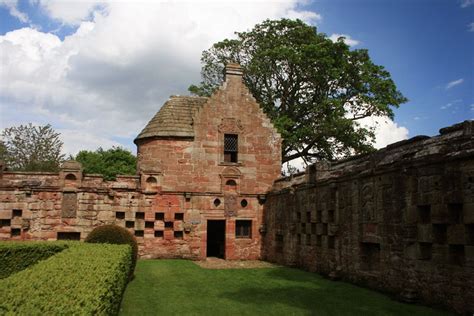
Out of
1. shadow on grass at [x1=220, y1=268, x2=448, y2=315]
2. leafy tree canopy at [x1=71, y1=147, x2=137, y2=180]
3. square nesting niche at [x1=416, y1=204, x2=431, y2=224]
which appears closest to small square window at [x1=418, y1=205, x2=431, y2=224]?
square nesting niche at [x1=416, y1=204, x2=431, y2=224]

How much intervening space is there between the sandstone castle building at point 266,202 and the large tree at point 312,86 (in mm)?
5367

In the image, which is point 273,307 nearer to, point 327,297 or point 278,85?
point 327,297

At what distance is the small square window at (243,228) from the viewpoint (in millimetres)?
21672

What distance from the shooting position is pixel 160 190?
20547 millimetres

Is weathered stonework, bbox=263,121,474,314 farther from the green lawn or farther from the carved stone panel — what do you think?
the carved stone panel

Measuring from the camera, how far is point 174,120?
21.8 m

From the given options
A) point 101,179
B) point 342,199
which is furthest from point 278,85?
point 342,199

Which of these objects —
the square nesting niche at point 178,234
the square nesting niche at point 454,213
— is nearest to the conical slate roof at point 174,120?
the square nesting niche at point 178,234

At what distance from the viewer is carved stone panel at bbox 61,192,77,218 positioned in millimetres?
19203

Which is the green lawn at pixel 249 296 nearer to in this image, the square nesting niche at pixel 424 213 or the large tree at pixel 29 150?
the square nesting niche at pixel 424 213

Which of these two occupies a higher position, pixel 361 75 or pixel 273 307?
pixel 361 75

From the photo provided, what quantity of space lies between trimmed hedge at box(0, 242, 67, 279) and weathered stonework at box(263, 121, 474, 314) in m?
9.28

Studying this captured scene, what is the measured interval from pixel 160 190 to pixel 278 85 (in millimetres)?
12518

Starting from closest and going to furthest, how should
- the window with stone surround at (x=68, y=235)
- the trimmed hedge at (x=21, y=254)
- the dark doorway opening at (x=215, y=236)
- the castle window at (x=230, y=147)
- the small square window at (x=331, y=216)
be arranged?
the trimmed hedge at (x=21, y=254) → the small square window at (x=331, y=216) → the window with stone surround at (x=68, y=235) → the castle window at (x=230, y=147) → the dark doorway opening at (x=215, y=236)
